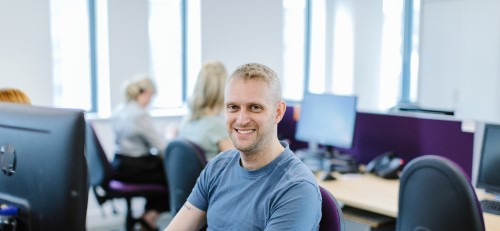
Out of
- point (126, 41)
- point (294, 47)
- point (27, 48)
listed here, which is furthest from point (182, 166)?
point (294, 47)

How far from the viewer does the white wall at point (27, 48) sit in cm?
435

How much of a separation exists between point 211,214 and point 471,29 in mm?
3952

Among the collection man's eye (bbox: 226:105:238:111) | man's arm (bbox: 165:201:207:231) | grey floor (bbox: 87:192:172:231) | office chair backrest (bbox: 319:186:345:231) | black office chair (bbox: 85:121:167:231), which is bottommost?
grey floor (bbox: 87:192:172:231)

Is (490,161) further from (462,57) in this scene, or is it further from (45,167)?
(462,57)

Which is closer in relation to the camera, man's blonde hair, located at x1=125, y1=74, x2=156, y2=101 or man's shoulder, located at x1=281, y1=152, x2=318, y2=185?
man's shoulder, located at x1=281, y1=152, x2=318, y2=185

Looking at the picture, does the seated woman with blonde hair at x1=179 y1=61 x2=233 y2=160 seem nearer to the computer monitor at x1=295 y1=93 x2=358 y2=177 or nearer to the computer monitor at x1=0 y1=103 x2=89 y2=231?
the computer monitor at x1=295 y1=93 x2=358 y2=177

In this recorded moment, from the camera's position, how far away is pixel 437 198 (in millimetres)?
2072

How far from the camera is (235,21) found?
227 inches

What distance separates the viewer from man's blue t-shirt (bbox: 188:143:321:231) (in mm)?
1606

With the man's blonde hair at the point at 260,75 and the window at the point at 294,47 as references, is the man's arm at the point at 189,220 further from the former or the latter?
the window at the point at 294,47

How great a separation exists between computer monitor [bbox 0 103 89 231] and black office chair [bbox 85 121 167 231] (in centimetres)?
231

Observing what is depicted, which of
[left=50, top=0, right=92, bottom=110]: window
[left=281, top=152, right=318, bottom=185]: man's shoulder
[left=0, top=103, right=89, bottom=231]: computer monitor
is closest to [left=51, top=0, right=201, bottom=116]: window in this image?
[left=50, top=0, right=92, bottom=110]: window

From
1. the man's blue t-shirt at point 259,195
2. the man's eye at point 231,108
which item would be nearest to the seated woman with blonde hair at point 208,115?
the man's blue t-shirt at point 259,195

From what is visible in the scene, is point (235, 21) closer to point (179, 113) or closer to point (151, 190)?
point (179, 113)
